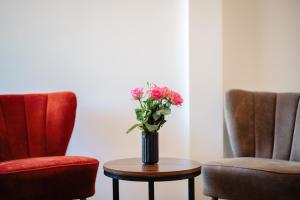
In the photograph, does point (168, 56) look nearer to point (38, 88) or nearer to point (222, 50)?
point (222, 50)

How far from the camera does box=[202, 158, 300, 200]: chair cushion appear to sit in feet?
5.75

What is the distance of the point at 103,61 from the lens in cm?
259

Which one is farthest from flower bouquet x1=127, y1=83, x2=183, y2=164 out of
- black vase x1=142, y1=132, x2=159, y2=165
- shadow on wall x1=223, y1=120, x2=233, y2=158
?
Answer: shadow on wall x1=223, y1=120, x2=233, y2=158

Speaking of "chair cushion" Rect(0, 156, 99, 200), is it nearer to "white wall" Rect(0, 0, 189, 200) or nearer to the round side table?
the round side table

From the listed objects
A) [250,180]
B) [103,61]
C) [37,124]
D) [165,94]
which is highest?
[103,61]

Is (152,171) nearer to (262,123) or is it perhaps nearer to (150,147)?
(150,147)

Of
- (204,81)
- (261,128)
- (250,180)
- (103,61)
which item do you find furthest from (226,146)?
(103,61)

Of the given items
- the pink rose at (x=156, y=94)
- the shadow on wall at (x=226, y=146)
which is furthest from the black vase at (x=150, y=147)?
the shadow on wall at (x=226, y=146)

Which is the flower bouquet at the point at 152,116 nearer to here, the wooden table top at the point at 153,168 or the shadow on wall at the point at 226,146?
the wooden table top at the point at 153,168

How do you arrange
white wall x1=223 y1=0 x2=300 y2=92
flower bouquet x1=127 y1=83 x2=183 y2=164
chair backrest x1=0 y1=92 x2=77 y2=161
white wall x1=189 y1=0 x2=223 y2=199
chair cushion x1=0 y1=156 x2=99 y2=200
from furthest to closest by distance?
white wall x1=223 y1=0 x2=300 y2=92 < white wall x1=189 y1=0 x2=223 y2=199 < chair backrest x1=0 y1=92 x2=77 y2=161 < flower bouquet x1=127 y1=83 x2=183 y2=164 < chair cushion x1=0 y1=156 x2=99 y2=200

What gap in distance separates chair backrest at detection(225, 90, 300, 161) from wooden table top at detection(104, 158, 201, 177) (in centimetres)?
62

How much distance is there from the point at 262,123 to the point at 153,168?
3.45 feet

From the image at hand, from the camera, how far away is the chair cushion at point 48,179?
1.63 metres

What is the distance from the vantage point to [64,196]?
173 cm
